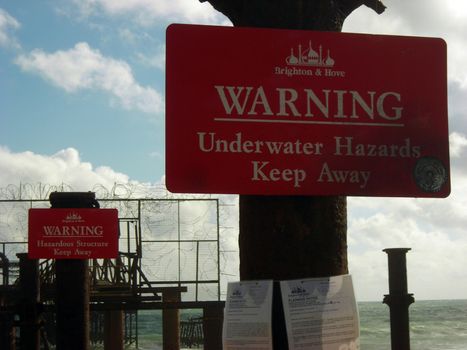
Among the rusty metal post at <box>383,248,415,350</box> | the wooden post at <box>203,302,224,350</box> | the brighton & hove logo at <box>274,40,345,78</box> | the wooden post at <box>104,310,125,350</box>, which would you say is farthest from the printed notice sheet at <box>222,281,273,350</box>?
the wooden post at <box>104,310,125,350</box>

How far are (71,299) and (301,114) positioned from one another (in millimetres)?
4216

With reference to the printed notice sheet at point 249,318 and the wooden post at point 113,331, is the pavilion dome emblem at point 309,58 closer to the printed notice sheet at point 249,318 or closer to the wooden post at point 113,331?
the printed notice sheet at point 249,318

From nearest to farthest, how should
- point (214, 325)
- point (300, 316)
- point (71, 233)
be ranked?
point (300, 316) → point (71, 233) → point (214, 325)

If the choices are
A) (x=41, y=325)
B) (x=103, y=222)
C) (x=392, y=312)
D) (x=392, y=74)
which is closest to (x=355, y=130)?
(x=392, y=74)

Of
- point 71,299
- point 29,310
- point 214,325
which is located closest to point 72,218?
point 29,310

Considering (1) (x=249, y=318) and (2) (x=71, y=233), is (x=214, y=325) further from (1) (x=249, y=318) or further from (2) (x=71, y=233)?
(1) (x=249, y=318)

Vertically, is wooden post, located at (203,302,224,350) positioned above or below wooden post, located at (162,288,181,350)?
above

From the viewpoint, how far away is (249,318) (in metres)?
2.56

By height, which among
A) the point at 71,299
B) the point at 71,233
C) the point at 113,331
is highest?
the point at 71,233

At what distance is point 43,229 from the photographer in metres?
10.9

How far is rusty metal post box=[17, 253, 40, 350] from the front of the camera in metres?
7.93

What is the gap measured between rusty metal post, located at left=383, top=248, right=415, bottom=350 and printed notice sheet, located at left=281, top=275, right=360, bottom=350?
1.58 m

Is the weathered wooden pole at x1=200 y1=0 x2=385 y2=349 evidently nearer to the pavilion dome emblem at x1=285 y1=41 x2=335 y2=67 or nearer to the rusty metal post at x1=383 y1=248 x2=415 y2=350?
the pavilion dome emblem at x1=285 y1=41 x2=335 y2=67

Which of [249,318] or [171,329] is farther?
[171,329]
